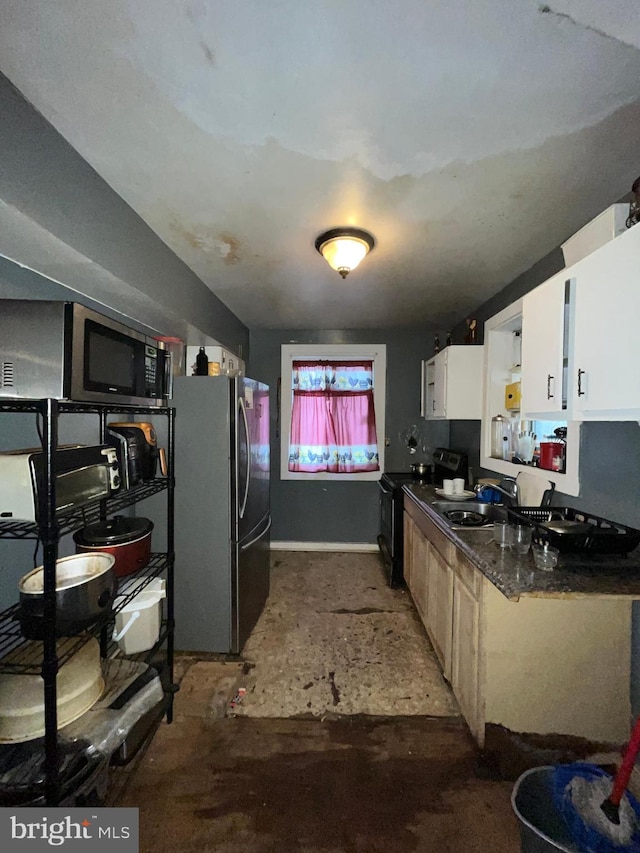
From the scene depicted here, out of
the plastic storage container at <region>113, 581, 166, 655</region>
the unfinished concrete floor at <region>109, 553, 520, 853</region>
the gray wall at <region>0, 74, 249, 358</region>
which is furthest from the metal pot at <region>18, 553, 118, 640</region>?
the gray wall at <region>0, 74, 249, 358</region>

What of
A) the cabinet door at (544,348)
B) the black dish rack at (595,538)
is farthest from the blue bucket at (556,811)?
the cabinet door at (544,348)

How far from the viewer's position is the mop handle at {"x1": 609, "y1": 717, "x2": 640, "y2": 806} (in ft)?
3.48

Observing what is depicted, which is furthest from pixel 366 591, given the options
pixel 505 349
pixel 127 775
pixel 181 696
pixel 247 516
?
pixel 505 349

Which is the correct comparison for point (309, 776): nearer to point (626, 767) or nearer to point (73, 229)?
point (626, 767)

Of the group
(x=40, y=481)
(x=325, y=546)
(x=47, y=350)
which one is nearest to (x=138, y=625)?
(x=40, y=481)

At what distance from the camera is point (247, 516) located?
8.02 feet

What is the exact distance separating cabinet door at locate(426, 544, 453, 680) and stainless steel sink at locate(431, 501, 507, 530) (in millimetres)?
234

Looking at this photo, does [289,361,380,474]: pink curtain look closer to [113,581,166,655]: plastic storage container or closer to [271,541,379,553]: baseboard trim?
[271,541,379,553]: baseboard trim

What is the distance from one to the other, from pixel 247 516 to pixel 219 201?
1773mm

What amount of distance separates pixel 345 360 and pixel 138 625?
3.08m

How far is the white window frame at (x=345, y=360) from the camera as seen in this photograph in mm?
4113

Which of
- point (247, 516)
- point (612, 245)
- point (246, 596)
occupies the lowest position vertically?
point (246, 596)

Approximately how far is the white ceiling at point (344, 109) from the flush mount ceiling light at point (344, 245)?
6cm

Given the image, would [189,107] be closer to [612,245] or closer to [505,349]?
[612,245]
